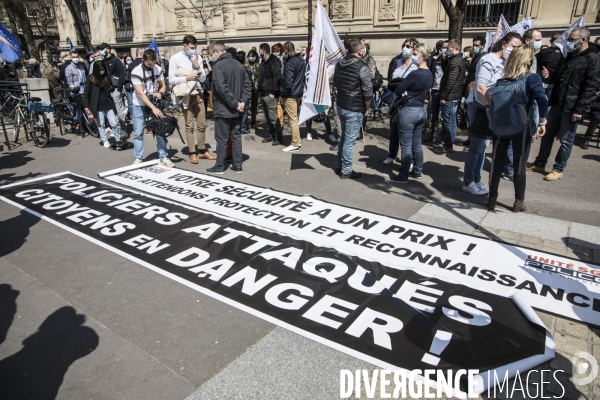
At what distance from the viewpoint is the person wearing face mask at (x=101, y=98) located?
8.73 m

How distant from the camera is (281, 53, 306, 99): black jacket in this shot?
28.6ft

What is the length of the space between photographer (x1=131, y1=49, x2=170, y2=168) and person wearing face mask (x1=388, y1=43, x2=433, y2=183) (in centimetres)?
404

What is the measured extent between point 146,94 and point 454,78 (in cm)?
558

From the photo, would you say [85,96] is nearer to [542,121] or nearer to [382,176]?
[382,176]

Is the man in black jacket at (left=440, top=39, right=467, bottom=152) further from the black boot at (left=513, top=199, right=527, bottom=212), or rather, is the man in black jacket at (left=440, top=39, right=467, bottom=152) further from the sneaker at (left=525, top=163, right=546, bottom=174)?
the black boot at (left=513, top=199, right=527, bottom=212)

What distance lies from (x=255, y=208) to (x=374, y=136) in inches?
217

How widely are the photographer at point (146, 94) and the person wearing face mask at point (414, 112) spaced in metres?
4.04

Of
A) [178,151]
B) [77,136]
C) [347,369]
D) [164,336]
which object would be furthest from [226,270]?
[77,136]

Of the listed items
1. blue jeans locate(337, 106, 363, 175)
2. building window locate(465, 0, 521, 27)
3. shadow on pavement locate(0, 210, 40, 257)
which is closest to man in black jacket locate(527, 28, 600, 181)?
blue jeans locate(337, 106, 363, 175)

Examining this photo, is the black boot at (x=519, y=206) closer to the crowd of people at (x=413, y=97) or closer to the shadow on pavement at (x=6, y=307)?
the crowd of people at (x=413, y=97)

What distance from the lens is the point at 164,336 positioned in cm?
315

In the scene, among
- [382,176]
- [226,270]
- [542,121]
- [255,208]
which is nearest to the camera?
[226,270]

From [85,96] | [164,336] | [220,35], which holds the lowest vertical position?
[164,336]

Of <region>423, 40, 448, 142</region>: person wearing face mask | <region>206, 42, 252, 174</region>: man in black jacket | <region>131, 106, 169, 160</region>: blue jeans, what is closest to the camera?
<region>206, 42, 252, 174</region>: man in black jacket
